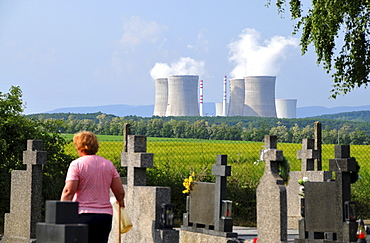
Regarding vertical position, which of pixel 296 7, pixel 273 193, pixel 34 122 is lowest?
pixel 273 193

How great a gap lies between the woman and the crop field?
834cm

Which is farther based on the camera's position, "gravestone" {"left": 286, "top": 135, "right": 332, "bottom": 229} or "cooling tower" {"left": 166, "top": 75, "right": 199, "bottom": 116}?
"cooling tower" {"left": 166, "top": 75, "right": 199, "bottom": 116}

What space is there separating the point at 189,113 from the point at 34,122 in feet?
283

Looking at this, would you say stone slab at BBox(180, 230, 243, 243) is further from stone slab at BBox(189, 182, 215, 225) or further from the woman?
the woman

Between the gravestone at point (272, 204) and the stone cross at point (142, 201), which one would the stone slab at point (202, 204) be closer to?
the gravestone at point (272, 204)

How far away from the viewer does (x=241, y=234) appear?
13820 millimetres

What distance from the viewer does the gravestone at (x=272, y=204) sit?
10.7 meters

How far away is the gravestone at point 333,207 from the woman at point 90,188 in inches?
126

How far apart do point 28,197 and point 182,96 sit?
90.5 metres

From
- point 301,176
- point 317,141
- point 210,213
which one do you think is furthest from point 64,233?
point 317,141

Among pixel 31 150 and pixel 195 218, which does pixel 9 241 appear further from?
pixel 195 218

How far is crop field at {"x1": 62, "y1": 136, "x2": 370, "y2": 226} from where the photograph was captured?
17.5 metres

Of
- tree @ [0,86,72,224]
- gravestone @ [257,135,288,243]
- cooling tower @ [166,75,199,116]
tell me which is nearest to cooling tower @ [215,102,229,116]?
cooling tower @ [166,75,199,116]

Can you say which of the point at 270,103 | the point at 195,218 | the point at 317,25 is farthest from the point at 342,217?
the point at 270,103
